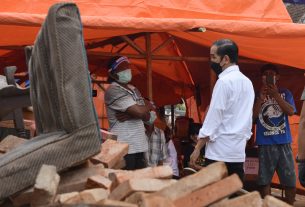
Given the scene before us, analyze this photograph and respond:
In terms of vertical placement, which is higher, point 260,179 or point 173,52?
point 173,52

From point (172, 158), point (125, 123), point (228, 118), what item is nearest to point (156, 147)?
point (172, 158)

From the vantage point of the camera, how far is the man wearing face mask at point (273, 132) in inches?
259

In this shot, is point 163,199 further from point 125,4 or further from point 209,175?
point 125,4

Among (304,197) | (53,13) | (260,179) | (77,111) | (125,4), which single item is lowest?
(304,197)

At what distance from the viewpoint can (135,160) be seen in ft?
19.7

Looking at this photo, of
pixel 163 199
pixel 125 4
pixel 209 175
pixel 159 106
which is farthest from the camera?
pixel 159 106

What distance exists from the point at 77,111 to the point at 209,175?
0.77m

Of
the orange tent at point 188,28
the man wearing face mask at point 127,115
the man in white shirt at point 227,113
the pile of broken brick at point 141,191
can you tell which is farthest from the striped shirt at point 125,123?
the pile of broken brick at point 141,191

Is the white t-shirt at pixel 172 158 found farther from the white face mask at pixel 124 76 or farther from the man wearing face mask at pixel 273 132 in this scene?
the white face mask at pixel 124 76

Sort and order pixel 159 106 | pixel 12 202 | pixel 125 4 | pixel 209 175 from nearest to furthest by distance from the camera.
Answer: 1. pixel 209 175
2. pixel 12 202
3. pixel 125 4
4. pixel 159 106

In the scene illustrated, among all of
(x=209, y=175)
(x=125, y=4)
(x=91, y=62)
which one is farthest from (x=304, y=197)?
(x=209, y=175)

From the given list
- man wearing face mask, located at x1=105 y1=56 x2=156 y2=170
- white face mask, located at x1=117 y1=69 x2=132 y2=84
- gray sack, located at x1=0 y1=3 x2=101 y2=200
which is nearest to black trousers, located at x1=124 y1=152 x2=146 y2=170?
man wearing face mask, located at x1=105 y1=56 x2=156 y2=170

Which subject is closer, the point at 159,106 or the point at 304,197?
the point at 304,197

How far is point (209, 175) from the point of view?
2801 millimetres
